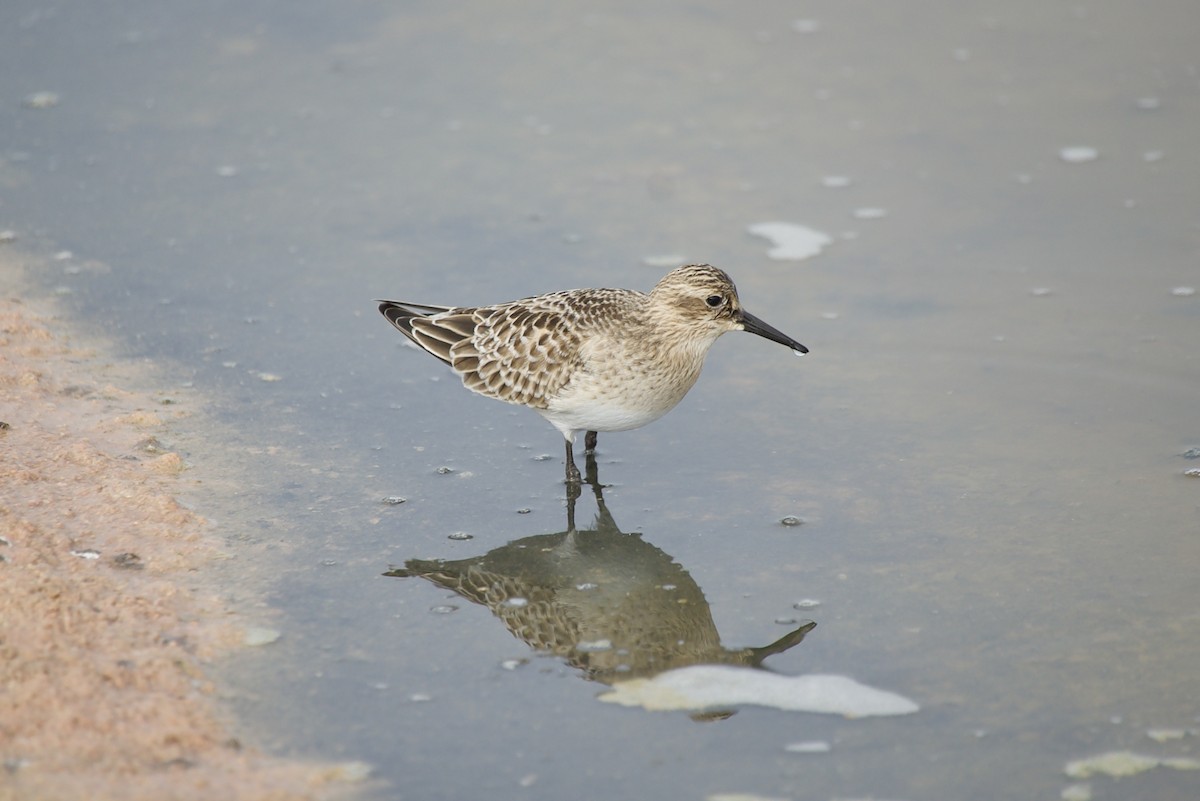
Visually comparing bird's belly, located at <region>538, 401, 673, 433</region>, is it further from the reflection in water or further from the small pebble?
the small pebble

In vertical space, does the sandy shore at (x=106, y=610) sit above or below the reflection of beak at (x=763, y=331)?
below

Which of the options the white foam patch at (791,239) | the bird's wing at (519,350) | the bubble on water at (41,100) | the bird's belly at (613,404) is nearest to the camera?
the bird's belly at (613,404)

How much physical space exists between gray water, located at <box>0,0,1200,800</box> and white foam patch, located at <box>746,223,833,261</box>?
4.8 inches

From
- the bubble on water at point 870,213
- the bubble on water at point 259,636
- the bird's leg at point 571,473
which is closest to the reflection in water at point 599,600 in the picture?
the bird's leg at point 571,473

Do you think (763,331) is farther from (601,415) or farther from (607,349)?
(601,415)

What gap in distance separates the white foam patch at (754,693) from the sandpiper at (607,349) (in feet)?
5.62

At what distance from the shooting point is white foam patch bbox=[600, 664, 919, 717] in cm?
521

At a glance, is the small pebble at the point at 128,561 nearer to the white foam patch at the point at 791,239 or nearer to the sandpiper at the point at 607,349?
the sandpiper at the point at 607,349

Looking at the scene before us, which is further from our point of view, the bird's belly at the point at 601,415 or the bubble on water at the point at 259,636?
the bird's belly at the point at 601,415

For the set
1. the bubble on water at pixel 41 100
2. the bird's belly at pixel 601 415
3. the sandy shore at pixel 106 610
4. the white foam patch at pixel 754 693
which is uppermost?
the bubble on water at pixel 41 100

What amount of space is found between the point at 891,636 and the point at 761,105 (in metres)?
6.31

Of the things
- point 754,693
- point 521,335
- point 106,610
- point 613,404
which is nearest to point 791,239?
point 521,335

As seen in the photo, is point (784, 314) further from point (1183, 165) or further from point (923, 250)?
point (1183, 165)

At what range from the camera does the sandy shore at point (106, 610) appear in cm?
471
